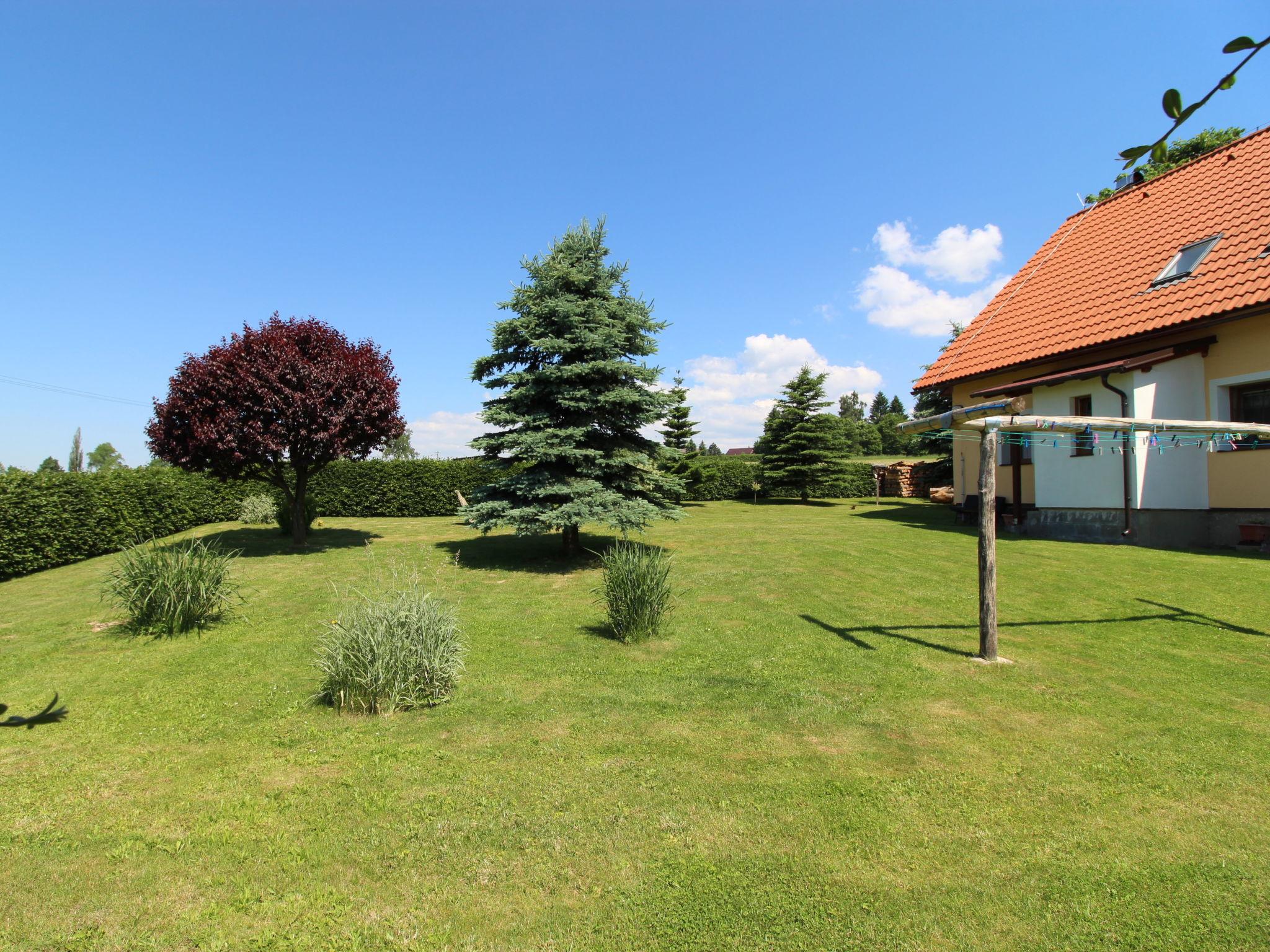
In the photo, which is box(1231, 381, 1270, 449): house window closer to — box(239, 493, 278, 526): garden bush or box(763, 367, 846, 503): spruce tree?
box(763, 367, 846, 503): spruce tree

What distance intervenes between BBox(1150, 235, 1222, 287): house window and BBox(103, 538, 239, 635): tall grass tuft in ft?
56.2

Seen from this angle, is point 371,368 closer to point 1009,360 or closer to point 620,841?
point 620,841

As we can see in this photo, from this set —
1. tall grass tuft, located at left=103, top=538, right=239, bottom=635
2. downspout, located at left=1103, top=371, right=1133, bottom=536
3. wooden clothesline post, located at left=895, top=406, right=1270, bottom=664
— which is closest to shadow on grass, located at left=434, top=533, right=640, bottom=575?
tall grass tuft, located at left=103, top=538, right=239, bottom=635

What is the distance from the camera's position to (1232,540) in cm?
1170

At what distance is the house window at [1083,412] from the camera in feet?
42.5

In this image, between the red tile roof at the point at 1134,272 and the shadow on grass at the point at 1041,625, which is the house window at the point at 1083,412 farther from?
the shadow on grass at the point at 1041,625

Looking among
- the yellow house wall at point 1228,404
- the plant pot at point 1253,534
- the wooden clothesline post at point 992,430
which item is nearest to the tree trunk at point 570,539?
the wooden clothesline post at point 992,430

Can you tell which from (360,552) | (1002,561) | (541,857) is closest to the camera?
(541,857)

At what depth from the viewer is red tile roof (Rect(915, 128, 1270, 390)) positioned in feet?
39.3

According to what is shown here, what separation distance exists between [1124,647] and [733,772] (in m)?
4.89

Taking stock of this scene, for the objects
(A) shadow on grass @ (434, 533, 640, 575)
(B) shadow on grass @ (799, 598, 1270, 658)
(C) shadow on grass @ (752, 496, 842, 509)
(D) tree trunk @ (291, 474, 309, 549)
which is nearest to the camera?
(B) shadow on grass @ (799, 598, 1270, 658)

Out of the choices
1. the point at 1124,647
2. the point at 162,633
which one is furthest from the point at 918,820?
the point at 162,633

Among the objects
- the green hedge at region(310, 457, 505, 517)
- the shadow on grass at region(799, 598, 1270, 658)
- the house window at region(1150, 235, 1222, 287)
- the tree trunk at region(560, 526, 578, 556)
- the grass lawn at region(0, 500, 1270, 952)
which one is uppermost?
the house window at region(1150, 235, 1222, 287)

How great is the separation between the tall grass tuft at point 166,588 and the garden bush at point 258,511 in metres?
12.1
